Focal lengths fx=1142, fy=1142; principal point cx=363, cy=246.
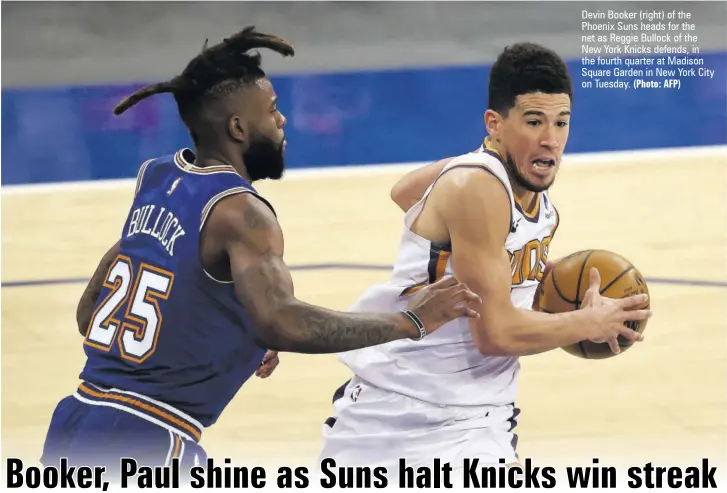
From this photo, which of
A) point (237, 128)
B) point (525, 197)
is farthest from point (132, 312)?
point (525, 197)

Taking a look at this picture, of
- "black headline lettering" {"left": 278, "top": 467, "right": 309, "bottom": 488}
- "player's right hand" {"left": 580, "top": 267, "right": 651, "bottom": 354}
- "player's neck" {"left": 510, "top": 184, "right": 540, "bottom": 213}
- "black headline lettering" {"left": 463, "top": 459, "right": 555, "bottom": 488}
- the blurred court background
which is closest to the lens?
"black headline lettering" {"left": 463, "top": 459, "right": 555, "bottom": 488}

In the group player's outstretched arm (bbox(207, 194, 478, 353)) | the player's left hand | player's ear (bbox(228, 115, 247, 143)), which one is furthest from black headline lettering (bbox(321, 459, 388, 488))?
player's ear (bbox(228, 115, 247, 143))

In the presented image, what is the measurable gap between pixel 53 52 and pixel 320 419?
325 inches

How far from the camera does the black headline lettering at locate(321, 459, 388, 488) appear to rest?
396 cm

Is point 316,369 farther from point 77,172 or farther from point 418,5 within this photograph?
point 418,5

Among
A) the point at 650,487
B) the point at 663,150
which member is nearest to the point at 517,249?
the point at 650,487

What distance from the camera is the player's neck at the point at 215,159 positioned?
11.9 ft

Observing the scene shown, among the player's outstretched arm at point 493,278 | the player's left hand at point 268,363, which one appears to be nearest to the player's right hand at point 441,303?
the player's outstretched arm at point 493,278

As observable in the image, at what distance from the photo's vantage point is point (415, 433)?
4.01 metres

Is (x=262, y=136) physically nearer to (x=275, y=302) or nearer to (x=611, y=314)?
(x=275, y=302)

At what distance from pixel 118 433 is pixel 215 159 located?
3.00 ft

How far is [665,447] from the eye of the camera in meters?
5.35

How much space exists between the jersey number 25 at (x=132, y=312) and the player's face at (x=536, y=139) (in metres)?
1.30

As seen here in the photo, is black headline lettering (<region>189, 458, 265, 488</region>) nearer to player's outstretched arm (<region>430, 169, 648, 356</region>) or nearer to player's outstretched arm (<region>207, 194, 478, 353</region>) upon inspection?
player's outstretched arm (<region>207, 194, 478, 353</region>)
